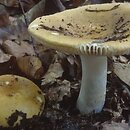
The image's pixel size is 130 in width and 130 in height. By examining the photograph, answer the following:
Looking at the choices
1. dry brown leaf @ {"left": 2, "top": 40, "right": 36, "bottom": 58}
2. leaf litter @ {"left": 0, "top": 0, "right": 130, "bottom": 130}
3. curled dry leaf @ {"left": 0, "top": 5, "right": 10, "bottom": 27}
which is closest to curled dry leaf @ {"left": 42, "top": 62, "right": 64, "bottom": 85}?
leaf litter @ {"left": 0, "top": 0, "right": 130, "bottom": 130}

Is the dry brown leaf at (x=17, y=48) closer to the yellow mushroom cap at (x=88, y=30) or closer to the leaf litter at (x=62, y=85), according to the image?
the leaf litter at (x=62, y=85)

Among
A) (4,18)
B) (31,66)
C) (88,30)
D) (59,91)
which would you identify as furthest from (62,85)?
(4,18)

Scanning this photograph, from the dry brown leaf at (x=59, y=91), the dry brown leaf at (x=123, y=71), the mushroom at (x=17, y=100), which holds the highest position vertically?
the mushroom at (x=17, y=100)

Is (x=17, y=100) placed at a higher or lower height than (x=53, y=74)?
higher

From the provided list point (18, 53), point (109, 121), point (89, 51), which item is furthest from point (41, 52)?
point (89, 51)

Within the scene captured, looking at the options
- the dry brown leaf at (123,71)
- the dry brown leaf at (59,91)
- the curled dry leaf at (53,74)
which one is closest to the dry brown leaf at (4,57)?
the curled dry leaf at (53,74)

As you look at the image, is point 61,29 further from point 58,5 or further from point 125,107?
point 58,5

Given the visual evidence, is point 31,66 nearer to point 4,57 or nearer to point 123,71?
point 4,57
